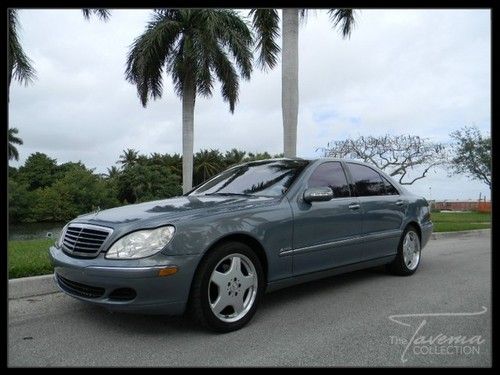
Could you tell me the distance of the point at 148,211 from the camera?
3.92 m

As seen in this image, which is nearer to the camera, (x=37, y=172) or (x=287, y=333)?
(x=287, y=333)

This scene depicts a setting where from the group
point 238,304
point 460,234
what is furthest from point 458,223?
point 238,304

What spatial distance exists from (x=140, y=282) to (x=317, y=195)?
1.93 m

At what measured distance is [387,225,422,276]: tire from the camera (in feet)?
19.5

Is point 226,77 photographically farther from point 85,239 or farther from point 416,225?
point 85,239

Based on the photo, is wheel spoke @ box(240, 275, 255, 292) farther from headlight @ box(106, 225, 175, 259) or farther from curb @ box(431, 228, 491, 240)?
curb @ box(431, 228, 491, 240)

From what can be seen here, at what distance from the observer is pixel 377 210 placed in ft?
17.9

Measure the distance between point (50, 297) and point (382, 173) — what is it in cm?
442

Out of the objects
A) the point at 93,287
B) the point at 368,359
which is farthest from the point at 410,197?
the point at 93,287

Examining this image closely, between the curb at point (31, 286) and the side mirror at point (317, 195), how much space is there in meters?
3.05

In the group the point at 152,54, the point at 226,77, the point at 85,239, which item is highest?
the point at 152,54

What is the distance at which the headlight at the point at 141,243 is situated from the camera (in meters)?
3.47

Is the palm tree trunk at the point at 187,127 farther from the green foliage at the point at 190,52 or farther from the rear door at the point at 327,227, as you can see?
the rear door at the point at 327,227

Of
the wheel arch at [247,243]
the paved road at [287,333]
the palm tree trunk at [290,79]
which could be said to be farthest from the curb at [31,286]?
the palm tree trunk at [290,79]
